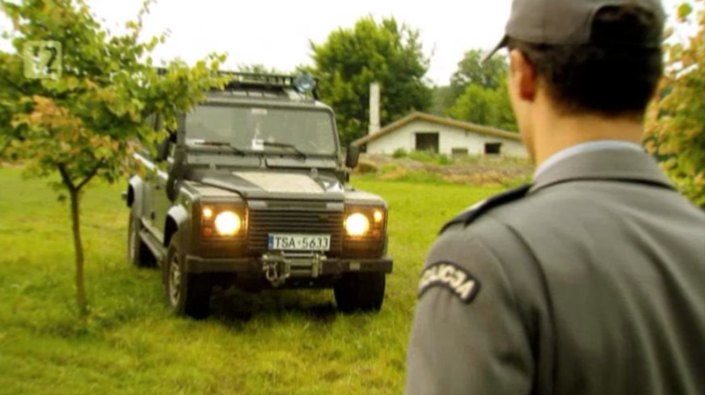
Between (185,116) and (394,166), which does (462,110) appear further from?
(185,116)

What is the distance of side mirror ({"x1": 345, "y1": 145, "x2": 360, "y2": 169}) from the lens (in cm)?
962

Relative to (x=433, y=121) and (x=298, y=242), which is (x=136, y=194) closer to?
(x=298, y=242)

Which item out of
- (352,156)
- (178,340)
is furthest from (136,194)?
(178,340)

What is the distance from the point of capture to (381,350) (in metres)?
7.63

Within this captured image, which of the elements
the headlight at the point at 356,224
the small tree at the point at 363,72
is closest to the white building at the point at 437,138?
the small tree at the point at 363,72

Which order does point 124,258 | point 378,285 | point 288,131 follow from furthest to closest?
point 124,258
point 288,131
point 378,285

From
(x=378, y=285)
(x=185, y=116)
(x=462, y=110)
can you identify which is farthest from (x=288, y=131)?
(x=462, y=110)

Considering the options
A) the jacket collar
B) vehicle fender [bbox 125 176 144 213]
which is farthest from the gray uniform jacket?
vehicle fender [bbox 125 176 144 213]

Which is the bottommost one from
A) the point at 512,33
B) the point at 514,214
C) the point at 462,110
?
the point at 514,214

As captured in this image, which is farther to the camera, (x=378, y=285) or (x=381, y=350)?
(x=378, y=285)

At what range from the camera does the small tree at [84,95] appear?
7.57m

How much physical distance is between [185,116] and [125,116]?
157cm

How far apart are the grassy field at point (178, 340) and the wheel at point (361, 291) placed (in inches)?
5.6

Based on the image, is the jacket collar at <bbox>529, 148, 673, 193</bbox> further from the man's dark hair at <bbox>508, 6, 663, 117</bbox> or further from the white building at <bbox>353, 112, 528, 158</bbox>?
the white building at <bbox>353, 112, 528, 158</bbox>
